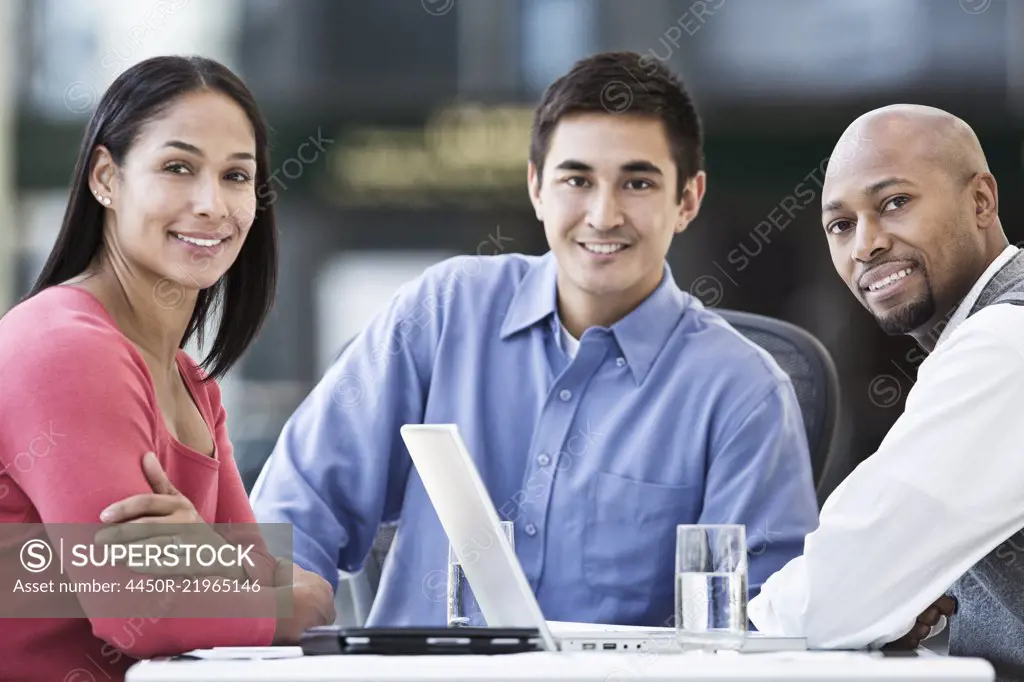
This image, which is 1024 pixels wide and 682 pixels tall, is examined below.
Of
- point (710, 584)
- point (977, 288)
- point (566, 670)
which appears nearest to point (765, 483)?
point (977, 288)

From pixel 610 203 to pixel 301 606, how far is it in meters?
1.11

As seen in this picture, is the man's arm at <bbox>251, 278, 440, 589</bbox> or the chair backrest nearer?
the man's arm at <bbox>251, 278, 440, 589</bbox>

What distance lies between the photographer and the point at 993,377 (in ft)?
5.44

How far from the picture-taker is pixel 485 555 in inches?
62.8

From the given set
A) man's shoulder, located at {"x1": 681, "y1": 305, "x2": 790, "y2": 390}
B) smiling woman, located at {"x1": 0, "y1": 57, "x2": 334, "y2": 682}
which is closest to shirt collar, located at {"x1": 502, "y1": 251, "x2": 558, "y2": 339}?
man's shoulder, located at {"x1": 681, "y1": 305, "x2": 790, "y2": 390}

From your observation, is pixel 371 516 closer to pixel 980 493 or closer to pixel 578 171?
pixel 578 171

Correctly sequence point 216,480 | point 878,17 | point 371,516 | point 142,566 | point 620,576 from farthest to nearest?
point 878,17 → point 371,516 → point 620,576 → point 216,480 → point 142,566

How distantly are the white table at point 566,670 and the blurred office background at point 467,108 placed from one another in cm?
657

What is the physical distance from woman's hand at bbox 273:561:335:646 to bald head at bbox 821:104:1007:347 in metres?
0.97

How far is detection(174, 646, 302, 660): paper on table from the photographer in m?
1.47

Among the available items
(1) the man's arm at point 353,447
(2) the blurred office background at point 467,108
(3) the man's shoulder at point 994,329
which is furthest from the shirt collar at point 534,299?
(2) the blurred office background at point 467,108

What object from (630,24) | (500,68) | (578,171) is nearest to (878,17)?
(630,24)

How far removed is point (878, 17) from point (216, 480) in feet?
23.1

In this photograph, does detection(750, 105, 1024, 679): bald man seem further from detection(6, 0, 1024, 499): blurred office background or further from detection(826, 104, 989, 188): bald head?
detection(6, 0, 1024, 499): blurred office background
